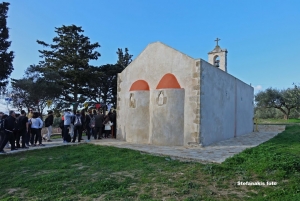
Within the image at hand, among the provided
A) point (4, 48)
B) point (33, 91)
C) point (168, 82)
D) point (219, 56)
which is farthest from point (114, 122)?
point (4, 48)

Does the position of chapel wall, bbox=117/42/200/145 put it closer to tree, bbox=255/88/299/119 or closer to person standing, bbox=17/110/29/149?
person standing, bbox=17/110/29/149

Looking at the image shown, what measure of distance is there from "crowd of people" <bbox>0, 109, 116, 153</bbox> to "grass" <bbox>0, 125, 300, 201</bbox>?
1488 mm

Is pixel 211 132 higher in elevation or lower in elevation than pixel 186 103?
lower

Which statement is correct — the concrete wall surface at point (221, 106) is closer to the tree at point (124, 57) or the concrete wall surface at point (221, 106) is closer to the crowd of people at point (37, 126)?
the crowd of people at point (37, 126)

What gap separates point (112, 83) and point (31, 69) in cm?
1011

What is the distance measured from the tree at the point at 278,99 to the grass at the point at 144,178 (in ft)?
123

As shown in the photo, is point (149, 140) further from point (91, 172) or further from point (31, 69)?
point (31, 69)

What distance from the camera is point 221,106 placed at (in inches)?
517

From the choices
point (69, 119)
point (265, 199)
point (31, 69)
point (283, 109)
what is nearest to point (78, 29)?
point (31, 69)

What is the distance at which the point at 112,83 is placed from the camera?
32.2 meters

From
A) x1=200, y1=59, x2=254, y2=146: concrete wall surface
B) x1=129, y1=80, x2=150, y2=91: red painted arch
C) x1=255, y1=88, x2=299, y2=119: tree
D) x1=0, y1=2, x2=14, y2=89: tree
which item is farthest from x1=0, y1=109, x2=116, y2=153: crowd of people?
x1=255, y1=88, x2=299, y2=119: tree

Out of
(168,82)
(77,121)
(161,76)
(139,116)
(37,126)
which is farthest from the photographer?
(139,116)

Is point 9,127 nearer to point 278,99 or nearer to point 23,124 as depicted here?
point 23,124

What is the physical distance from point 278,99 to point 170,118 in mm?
38096
